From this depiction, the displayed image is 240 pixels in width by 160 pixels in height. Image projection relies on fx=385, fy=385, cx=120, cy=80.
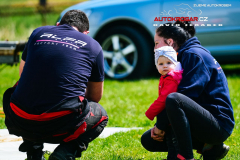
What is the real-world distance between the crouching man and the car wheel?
4081mm

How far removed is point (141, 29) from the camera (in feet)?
24.2

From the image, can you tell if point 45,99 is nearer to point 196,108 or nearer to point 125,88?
point 196,108

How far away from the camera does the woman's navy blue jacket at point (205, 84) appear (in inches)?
113

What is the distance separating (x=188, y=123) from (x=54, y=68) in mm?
1071

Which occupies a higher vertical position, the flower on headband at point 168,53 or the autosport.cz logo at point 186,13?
the flower on headband at point 168,53

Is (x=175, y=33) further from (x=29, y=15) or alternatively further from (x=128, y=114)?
(x=29, y=15)

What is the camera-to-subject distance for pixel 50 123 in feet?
9.32

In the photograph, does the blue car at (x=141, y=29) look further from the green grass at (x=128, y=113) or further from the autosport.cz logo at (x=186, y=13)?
the green grass at (x=128, y=113)

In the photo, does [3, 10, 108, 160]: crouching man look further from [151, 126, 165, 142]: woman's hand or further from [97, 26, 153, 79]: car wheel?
[97, 26, 153, 79]: car wheel

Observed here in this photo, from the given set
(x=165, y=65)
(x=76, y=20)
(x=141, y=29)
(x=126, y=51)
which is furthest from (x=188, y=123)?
(x=141, y=29)

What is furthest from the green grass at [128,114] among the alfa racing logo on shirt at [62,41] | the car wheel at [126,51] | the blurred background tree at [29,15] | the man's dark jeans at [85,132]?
the blurred background tree at [29,15]

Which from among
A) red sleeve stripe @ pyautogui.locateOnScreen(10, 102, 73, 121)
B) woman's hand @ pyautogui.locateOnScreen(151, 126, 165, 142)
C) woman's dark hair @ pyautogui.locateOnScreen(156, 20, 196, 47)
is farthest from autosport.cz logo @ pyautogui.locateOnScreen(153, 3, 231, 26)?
red sleeve stripe @ pyautogui.locateOnScreen(10, 102, 73, 121)

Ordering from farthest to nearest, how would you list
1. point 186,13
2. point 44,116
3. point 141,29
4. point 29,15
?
point 29,15
point 141,29
point 186,13
point 44,116

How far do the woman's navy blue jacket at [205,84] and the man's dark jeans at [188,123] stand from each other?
0.07 metres
